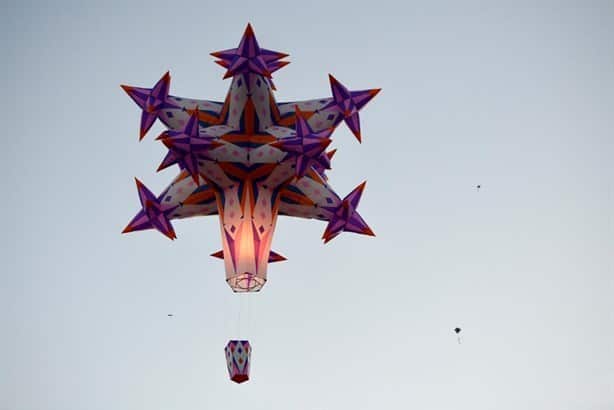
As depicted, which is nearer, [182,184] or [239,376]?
[239,376]

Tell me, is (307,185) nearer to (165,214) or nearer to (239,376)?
(165,214)

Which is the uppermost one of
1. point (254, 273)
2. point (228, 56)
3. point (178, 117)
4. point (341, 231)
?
point (228, 56)

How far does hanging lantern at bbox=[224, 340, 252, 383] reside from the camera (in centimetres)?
1845

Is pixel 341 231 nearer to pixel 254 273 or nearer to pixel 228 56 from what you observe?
pixel 254 273

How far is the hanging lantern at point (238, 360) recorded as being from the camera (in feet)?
60.5

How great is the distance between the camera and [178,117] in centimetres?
1973

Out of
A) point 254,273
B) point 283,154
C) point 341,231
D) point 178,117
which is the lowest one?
point 254,273

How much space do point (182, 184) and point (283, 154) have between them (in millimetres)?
2718

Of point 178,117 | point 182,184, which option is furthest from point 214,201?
point 178,117

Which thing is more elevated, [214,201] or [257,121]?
[257,121]

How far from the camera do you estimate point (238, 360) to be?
18.5 meters

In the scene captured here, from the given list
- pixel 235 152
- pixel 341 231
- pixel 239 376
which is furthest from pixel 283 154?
pixel 239 376

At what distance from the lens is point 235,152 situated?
19.0 metres

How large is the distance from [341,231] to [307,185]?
1354mm
